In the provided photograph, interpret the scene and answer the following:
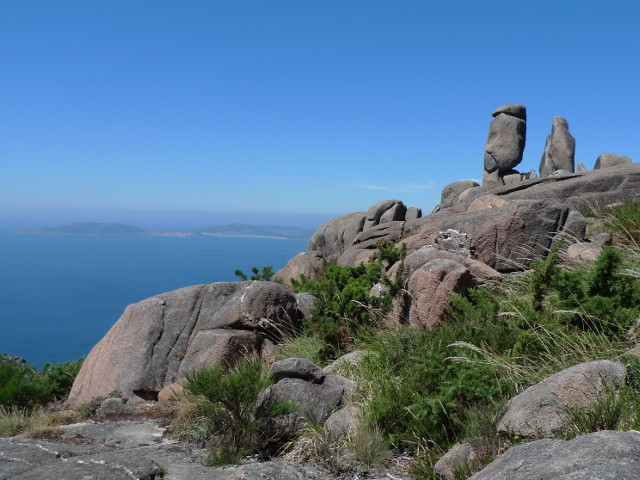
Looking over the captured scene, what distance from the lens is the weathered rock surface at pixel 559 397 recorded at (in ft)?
16.2

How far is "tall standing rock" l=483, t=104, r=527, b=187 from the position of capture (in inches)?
1639

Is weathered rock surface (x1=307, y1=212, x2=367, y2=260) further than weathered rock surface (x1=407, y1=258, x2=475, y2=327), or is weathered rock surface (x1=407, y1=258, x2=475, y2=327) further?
weathered rock surface (x1=307, y1=212, x2=367, y2=260)

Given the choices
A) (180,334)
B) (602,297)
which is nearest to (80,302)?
(180,334)

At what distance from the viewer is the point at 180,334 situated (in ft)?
35.0

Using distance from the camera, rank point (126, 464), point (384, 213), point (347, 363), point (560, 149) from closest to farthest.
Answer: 1. point (126, 464)
2. point (347, 363)
3. point (384, 213)
4. point (560, 149)

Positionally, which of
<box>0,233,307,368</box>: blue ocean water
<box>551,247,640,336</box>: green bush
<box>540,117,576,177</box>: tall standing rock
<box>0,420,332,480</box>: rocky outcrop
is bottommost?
<box>0,233,307,368</box>: blue ocean water

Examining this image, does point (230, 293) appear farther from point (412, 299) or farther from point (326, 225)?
point (326, 225)

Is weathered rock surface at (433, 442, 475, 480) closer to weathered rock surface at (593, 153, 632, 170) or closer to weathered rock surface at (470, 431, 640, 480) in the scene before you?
weathered rock surface at (470, 431, 640, 480)

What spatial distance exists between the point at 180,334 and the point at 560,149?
36969 mm

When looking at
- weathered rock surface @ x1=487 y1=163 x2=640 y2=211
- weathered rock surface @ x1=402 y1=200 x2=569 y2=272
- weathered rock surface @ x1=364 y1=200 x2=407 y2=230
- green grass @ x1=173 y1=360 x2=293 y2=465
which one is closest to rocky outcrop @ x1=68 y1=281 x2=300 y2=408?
green grass @ x1=173 y1=360 x2=293 y2=465

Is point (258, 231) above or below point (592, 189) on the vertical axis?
below

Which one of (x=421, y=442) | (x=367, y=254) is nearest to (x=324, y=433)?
(x=421, y=442)

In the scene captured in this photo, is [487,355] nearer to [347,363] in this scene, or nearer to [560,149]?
[347,363]

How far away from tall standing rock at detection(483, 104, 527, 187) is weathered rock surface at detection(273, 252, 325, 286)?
904 inches
